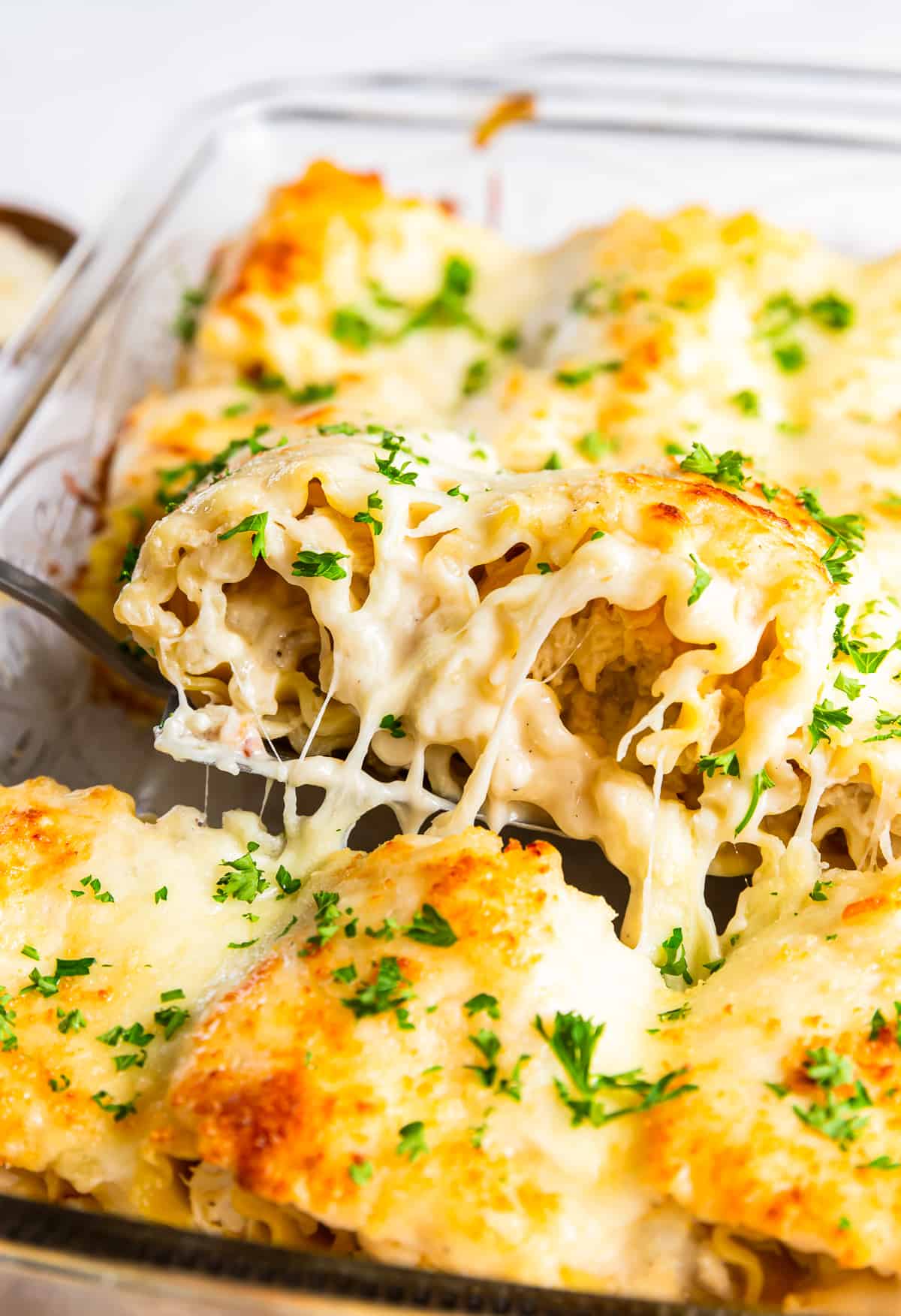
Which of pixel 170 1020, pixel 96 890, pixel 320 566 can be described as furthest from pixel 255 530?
pixel 170 1020

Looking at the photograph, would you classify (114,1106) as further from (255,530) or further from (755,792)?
(755,792)

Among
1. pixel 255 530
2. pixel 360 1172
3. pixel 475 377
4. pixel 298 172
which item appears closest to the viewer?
pixel 360 1172

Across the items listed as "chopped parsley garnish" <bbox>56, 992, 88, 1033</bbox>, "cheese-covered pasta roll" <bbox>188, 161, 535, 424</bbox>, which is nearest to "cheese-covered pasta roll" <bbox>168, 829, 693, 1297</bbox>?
"chopped parsley garnish" <bbox>56, 992, 88, 1033</bbox>

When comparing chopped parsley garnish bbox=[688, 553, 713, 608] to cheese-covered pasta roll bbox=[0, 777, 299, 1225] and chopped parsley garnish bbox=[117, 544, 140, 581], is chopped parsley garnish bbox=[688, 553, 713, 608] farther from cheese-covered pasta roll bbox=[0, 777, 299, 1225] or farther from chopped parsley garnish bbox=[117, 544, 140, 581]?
chopped parsley garnish bbox=[117, 544, 140, 581]

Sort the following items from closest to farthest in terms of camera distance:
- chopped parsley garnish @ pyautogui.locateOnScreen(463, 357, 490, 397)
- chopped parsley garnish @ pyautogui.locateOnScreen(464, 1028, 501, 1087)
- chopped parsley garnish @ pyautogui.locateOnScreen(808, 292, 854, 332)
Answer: chopped parsley garnish @ pyautogui.locateOnScreen(464, 1028, 501, 1087), chopped parsley garnish @ pyautogui.locateOnScreen(808, 292, 854, 332), chopped parsley garnish @ pyautogui.locateOnScreen(463, 357, 490, 397)

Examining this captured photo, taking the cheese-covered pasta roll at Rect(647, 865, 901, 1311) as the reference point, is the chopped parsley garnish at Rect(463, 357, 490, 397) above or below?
above

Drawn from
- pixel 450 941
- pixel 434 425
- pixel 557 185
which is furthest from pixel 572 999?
pixel 557 185

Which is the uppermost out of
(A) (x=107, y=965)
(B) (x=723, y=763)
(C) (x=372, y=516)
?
(C) (x=372, y=516)
